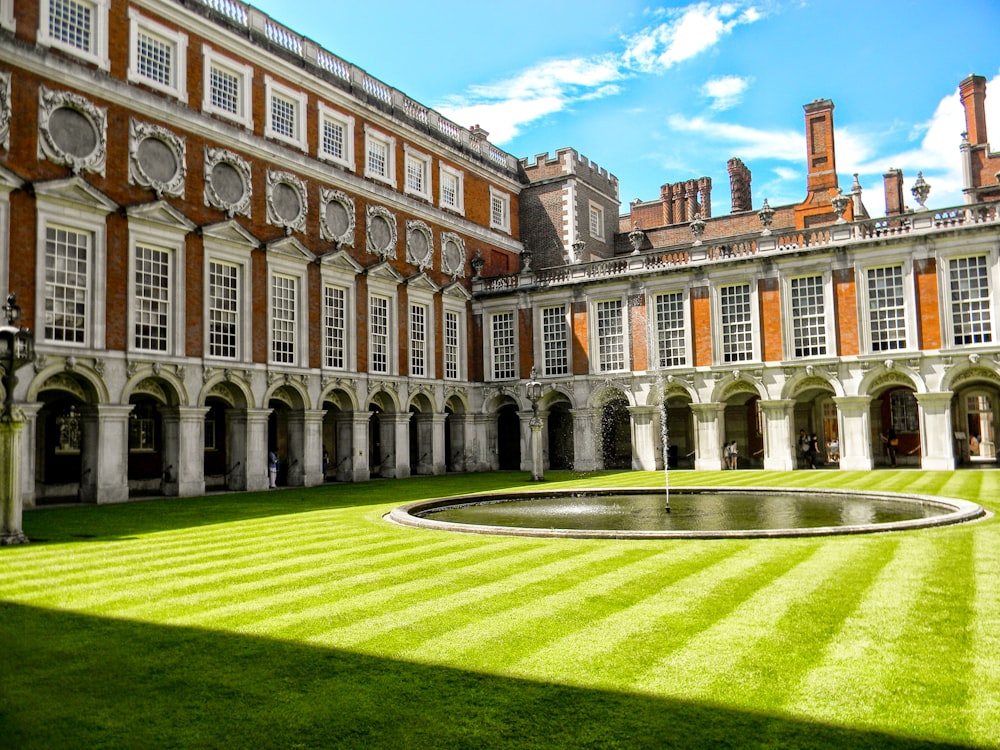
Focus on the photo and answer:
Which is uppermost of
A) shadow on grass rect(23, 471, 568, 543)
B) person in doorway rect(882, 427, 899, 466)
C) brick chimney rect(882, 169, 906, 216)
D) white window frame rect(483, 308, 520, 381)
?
brick chimney rect(882, 169, 906, 216)

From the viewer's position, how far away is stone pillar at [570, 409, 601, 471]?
37406 millimetres

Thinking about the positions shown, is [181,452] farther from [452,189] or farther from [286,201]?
[452,189]

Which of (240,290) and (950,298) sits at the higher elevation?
(240,290)

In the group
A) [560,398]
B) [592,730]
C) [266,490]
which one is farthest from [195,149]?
[592,730]

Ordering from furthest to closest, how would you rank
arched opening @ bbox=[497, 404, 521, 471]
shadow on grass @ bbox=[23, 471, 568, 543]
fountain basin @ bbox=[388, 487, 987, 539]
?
arched opening @ bbox=[497, 404, 521, 471] < shadow on grass @ bbox=[23, 471, 568, 543] < fountain basin @ bbox=[388, 487, 987, 539]

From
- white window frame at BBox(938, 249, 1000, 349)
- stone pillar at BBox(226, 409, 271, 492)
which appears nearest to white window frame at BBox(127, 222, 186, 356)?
stone pillar at BBox(226, 409, 271, 492)

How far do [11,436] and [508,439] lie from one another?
2988 cm

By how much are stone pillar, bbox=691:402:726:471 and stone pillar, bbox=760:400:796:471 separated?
2.04m

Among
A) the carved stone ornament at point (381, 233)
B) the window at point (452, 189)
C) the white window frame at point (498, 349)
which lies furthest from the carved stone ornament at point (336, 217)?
the white window frame at point (498, 349)

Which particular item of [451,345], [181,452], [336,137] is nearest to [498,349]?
[451,345]

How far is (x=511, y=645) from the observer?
22.0ft

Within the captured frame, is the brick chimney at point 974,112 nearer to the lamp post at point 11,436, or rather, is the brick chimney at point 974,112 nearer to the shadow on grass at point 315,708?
the lamp post at point 11,436

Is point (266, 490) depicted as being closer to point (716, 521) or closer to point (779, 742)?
point (716, 521)

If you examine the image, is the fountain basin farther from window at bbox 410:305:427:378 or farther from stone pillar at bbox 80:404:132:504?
window at bbox 410:305:427:378
